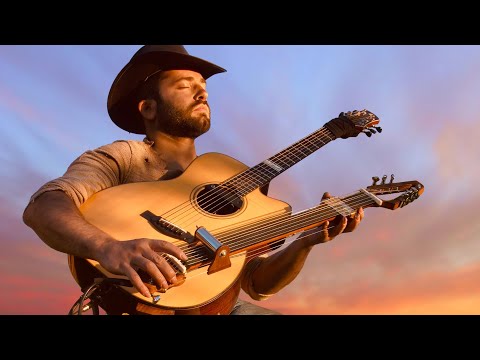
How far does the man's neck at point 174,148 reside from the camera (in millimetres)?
3223

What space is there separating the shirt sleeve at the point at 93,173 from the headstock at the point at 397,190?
5.39ft

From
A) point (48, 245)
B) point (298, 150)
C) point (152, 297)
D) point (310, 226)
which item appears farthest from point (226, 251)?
point (298, 150)

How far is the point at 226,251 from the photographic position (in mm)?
1971

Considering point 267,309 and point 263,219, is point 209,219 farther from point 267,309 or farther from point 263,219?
point 267,309

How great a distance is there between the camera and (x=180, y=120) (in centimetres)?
328

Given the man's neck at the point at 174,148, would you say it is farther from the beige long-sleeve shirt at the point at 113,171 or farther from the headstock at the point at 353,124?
the headstock at the point at 353,124

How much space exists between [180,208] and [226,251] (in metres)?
0.51

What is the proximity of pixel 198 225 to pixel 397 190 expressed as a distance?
143cm

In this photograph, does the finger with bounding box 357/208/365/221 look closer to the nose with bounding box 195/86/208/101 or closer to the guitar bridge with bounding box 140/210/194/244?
the guitar bridge with bounding box 140/210/194/244

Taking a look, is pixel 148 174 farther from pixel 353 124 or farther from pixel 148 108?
pixel 353 124

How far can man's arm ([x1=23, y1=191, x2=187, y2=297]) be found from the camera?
1.79 meters

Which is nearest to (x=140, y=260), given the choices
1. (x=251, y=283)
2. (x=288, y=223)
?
(x=288, y=223)

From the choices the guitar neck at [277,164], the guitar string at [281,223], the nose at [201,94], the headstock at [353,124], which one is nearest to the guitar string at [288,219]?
the guitar string at [281,223]

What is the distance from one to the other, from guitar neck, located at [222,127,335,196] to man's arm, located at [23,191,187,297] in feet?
3.00
